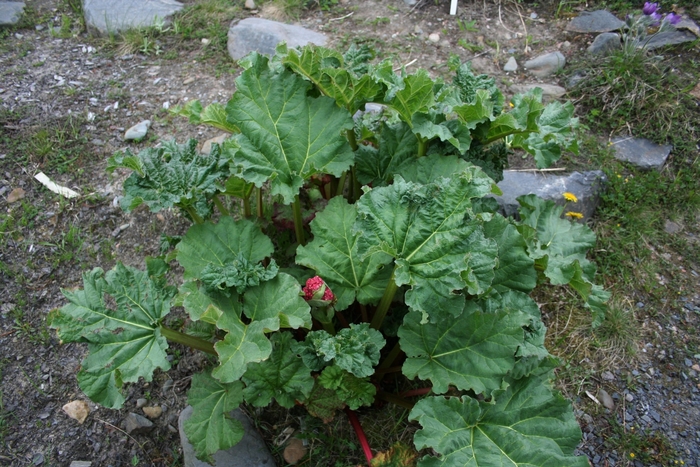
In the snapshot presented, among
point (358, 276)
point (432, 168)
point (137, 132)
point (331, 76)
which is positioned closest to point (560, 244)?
point (432, 168)

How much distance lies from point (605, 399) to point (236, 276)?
2.09 meters

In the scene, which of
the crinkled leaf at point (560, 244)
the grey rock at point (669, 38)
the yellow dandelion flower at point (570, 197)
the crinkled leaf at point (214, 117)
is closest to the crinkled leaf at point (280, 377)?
the crinkled leaf at point (214, 117)

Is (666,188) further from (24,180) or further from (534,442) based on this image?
(24,180)

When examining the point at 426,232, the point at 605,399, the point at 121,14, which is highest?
the point at 426,232

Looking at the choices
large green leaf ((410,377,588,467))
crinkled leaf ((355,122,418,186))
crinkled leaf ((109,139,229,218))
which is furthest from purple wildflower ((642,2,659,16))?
crinkled leaf ((109,139,229,218))

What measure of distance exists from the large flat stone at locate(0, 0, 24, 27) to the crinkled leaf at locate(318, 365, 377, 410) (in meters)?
4.49

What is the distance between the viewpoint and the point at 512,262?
2398 millimetres

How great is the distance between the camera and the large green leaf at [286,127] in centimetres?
246

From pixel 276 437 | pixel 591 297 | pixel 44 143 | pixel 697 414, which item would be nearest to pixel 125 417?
pixel 276 437

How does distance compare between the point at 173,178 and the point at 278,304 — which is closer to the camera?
the point at 278,304

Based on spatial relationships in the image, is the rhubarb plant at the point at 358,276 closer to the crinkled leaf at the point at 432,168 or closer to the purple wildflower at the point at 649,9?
the crinkled leaf at the point at 432,168

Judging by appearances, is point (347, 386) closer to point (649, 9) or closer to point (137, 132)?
point (137, 132)

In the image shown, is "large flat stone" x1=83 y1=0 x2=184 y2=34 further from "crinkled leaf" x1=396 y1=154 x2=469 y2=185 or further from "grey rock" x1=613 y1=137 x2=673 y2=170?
"grey rock" x1=613 y1=137 x2=673 y2=170

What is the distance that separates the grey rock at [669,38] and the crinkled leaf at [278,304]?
12.9 feet
